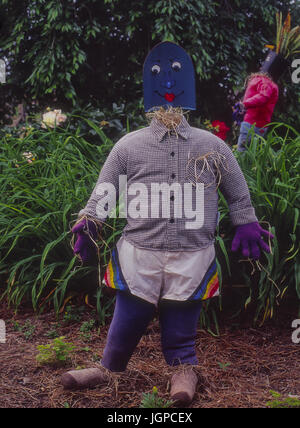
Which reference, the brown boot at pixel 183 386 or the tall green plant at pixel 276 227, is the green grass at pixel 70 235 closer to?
the tall green plant at pixel 276 227

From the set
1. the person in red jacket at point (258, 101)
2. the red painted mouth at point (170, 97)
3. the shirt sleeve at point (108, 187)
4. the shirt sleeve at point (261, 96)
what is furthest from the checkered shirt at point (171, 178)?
the shirt sleeve at point (261, 96)

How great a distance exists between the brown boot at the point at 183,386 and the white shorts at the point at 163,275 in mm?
317

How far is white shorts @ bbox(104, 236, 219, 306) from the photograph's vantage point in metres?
1.90

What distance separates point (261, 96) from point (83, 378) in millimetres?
3224

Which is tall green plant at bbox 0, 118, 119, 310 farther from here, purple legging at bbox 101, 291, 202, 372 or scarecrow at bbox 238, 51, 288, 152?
scarecrow at bbox 238, 51, 288, 152

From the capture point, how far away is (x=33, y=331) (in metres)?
2.64

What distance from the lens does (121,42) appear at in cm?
562

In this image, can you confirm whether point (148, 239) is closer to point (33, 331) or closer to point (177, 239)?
point (177, 239)

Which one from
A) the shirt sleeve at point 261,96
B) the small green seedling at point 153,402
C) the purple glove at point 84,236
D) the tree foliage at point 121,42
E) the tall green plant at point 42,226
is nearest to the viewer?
the small green seedling at point 153,402

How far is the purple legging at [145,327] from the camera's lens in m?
1.94

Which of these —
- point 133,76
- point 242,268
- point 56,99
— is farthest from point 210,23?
point 242,268

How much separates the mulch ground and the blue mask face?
113 centimetres

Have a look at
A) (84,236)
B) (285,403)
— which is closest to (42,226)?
(84,236)

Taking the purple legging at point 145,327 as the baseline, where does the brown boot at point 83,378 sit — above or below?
below
